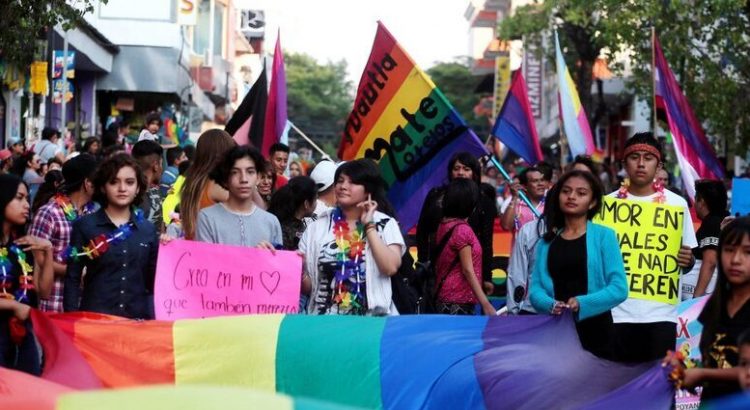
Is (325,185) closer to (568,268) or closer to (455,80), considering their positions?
(568,268)

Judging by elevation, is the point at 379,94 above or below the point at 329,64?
below

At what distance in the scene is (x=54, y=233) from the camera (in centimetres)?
853

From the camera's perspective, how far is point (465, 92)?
323ft

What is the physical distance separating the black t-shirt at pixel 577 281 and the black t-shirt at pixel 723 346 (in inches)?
70.7

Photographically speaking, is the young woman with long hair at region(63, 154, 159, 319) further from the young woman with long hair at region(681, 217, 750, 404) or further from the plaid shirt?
the young woman with long hair at region(681, 217, 750, 404)

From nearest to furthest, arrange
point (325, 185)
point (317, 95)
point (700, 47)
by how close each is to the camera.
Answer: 1. point (325, 185)
2. point (700, 47)
3. point (317, 95)

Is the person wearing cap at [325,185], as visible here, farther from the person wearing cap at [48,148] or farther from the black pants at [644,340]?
the person wearing cap at [48,148]

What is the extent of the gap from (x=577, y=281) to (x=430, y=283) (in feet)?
6.53

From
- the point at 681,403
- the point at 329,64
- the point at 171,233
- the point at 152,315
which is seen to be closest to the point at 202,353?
the point at 152,315

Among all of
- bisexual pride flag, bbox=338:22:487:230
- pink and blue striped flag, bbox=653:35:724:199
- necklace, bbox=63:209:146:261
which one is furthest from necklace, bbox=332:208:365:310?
pink and blue striped flag, bbox=653:35:724:199

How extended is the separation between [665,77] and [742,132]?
33.8 ft

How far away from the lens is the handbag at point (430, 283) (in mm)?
9914

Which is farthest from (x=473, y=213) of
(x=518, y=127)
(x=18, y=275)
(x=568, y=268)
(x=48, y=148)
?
(x=48, y=148)

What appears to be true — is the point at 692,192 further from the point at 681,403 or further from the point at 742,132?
the point at 742,132
